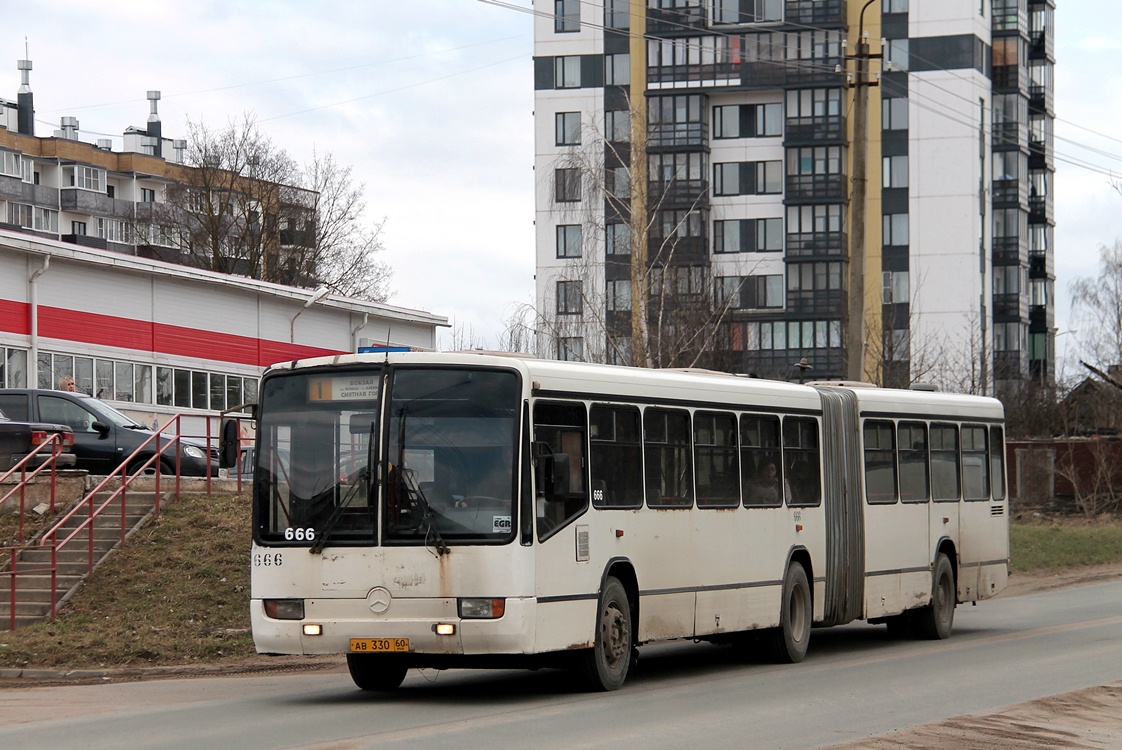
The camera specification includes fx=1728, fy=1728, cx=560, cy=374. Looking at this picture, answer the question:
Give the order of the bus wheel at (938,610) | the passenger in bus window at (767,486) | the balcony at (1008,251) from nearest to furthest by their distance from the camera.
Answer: the passenger in bus window at (767,486) → the bus wheel at (938,610) → the balcony at (1008,251)

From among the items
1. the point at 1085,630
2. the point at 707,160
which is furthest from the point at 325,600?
the point at 707,160

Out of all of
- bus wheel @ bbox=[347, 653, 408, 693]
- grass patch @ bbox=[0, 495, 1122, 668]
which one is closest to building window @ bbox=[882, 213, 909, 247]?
grass patch @ bbox=[0, 495, 1122, 668]

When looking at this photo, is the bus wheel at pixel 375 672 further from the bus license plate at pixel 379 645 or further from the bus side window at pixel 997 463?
the bus side window at pixel 997 463

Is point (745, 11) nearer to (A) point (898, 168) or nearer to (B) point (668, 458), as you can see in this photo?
(A) point (898, 168)

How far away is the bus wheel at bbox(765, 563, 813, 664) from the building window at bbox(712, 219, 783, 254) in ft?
228

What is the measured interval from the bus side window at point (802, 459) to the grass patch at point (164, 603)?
20.5 ft

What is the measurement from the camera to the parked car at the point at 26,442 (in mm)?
25172

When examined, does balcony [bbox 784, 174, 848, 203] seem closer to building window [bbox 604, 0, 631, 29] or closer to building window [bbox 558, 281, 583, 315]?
building window [bbox 604, 0, 631, 29]

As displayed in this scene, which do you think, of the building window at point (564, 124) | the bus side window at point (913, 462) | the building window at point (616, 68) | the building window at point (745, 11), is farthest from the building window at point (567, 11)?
the bus side window at point (913, 462)

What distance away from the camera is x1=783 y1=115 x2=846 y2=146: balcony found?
3376 inches

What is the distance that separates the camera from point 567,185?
46.2 m

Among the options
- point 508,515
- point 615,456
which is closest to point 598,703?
point 508,515

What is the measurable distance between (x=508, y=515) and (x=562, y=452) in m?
1.02

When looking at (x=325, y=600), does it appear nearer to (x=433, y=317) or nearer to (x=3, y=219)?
(x=433, y=317)
